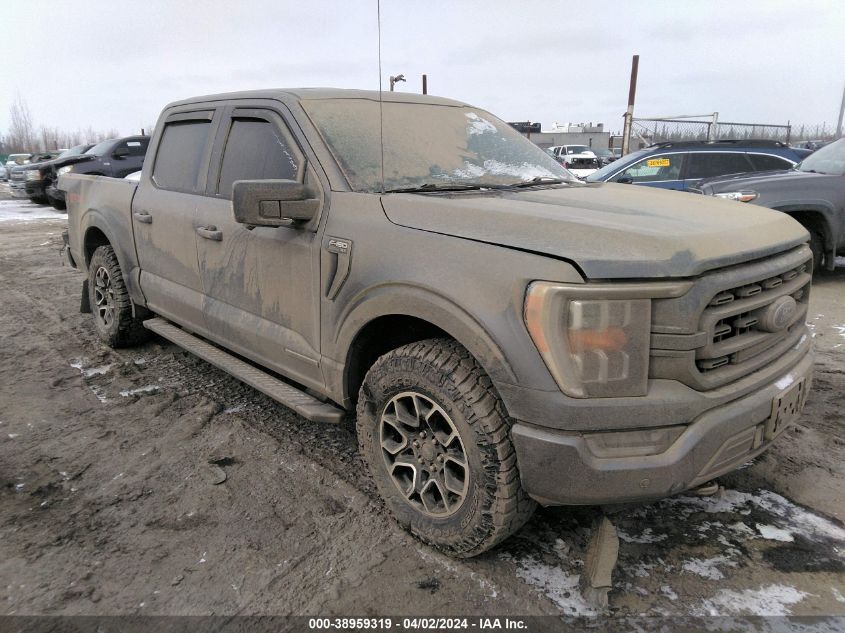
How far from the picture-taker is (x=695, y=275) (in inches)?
78.8

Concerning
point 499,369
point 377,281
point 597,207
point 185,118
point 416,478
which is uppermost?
point 185,118

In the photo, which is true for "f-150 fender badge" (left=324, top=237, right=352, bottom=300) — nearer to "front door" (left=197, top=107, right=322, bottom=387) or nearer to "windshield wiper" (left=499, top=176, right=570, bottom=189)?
"front door" (left=197, top=107, right=322, bottom=387)

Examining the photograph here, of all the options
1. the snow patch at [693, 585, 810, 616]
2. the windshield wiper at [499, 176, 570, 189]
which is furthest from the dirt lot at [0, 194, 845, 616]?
the windshield wiper at [499, 176, 570, 189]

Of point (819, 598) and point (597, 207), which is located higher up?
point (597, 207)

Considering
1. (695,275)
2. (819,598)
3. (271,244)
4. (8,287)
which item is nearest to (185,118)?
(271,244)

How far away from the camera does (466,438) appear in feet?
7.32

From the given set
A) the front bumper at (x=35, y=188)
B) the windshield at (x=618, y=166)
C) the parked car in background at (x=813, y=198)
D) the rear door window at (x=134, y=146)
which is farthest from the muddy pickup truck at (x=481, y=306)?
the front bumper at (x=35, y=188)

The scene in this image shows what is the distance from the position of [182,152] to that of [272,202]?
1721 mm

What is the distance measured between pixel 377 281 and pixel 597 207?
0.96 m

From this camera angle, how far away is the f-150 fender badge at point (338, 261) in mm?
2654

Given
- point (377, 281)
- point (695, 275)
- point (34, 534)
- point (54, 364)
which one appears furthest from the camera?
point (54, 364)

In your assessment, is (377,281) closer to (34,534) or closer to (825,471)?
(34,534)

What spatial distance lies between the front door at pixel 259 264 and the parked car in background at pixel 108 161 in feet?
42.3

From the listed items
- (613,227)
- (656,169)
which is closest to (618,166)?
(656,169)
